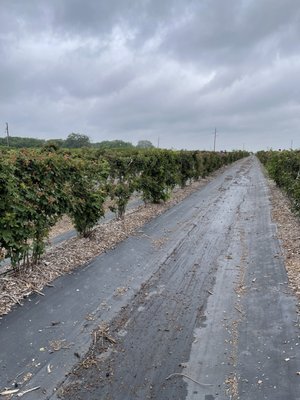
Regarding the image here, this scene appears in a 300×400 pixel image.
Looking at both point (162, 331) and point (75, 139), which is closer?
point (162, 331)

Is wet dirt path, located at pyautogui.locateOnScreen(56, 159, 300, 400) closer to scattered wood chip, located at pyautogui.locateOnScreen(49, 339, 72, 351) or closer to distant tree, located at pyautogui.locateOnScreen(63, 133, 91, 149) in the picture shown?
scattered wood chip, located at pyautogui.locateOnScreen(49, 339, 72, 351)

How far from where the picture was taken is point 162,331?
4375 millimetres

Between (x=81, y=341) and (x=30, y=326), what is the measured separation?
28.3 inches

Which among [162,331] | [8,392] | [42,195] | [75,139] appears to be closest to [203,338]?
[162,331]

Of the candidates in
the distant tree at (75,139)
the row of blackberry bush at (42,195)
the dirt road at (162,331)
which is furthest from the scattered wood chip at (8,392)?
the distant tree at (75,139)

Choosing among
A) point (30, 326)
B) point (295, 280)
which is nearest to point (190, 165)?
point (295, 280)

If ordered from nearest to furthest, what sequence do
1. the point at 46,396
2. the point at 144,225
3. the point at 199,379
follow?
the point at 46,396 < the point at 199,379 < the point at 144,225

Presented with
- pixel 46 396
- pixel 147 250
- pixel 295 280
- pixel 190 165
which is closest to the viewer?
pixel 46 396

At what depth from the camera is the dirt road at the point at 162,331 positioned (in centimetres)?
338

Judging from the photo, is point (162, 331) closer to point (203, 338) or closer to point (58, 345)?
point (203, 338)

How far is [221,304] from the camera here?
5.15 metres

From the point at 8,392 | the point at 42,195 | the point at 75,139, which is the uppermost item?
the point at 75,139

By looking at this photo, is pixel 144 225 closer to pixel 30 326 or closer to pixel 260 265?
pixel 260 265

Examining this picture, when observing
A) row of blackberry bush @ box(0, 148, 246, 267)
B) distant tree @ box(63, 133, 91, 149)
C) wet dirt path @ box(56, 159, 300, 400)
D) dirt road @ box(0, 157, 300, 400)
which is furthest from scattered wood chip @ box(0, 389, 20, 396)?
distant tree @ box(63, 133, 91, 149)
